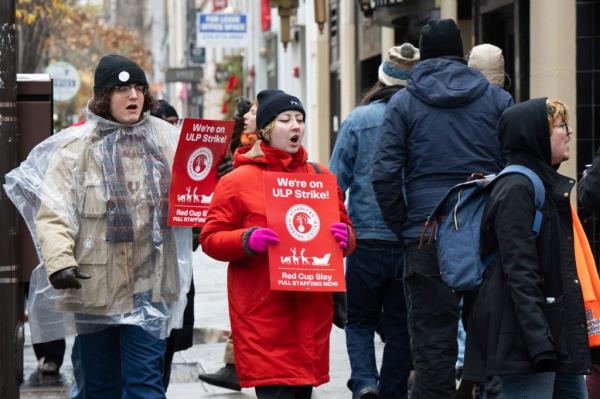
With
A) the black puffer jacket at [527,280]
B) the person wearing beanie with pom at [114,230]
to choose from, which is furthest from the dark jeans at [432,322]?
the person wearing beanie with pom at [114,230]

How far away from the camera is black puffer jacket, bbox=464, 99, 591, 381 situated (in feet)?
17.8

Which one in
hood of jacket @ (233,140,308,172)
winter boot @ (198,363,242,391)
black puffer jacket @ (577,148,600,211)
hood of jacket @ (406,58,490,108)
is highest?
hood of jacket @ (406,58,490,108)

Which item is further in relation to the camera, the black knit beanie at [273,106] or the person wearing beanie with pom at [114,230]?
the person wearing beanie with pom at [114,230]

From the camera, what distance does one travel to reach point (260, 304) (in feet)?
19.9

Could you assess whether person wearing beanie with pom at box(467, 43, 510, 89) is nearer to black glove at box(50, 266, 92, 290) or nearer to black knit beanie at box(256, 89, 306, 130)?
black knit beanie at box(256, 89, 306, 130)

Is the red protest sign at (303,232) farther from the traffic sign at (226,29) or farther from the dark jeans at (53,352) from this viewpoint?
the traffic sign at (226,29)

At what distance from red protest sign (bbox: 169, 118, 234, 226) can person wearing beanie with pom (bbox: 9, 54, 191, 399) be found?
0.07m

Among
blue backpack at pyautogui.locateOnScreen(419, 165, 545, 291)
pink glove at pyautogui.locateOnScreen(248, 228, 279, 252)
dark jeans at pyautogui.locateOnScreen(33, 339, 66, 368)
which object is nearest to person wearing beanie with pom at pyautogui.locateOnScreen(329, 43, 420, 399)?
blue backpack at pyautogui.locateOnScreen(419, 165, 545, 291)

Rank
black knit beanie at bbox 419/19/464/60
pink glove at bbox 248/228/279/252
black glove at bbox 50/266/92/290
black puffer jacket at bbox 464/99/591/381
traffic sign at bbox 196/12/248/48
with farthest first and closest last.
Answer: traffic sign at bbox 196/12/248/48
black knit beanie at bbox 419/19/464/60
black glove at bbox 50/266/92/290
pink glove at bbox 248/228/279/252
black puffer jacket at bbox 464/99/591/381

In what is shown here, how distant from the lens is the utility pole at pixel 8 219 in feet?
21.3

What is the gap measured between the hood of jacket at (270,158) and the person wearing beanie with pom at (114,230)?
687mm

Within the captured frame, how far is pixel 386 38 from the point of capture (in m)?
18.9

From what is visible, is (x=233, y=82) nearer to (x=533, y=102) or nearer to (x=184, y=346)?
(x=184, y=346)

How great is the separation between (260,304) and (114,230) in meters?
0.92
